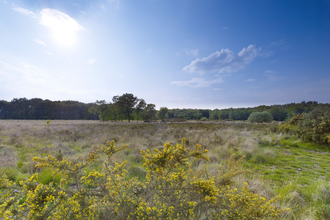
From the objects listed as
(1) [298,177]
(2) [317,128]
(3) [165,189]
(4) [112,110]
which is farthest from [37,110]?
(2) [317,128]

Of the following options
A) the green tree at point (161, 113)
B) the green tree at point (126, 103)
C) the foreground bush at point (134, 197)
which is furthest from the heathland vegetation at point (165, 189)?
the green tree at point (161, 113)

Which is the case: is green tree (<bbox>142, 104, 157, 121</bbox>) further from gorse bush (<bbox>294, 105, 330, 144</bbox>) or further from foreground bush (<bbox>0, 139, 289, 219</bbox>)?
foreground bush (<bbox>0, 139, 289, 219</bbox>)

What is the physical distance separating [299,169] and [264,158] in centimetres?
99

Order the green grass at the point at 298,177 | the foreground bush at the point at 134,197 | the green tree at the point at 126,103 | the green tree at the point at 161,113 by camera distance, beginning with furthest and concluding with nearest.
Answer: the green tree at the point at 161,113 → the green tree at the point at 126,103 → the green grass at the point at 298,177 → the foreground bush at the point at 134,197

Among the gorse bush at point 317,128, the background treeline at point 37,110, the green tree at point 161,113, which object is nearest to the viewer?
the gorse bush at point 317,128

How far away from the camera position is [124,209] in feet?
5.26

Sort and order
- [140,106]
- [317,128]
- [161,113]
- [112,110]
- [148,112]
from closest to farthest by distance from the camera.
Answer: [317,128]
[112,110]
[148,112]
[140,106]
[161,113]

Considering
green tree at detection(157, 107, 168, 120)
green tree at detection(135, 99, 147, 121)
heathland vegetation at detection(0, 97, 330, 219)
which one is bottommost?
heathland vegetation at detection(0, 97, 330, 219)

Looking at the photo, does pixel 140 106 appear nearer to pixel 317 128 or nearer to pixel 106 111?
pixel 106 111

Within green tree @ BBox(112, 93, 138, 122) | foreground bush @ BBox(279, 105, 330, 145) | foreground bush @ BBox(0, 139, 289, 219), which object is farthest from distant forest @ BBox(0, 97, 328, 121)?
foreground bush @ BBox(0, 139, 289, 219)

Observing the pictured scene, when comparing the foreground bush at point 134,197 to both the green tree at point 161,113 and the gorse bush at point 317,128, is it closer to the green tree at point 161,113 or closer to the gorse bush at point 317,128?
the gorse bush at point 317,128

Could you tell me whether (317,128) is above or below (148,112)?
below

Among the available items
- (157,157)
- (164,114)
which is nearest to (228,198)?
(157,157)

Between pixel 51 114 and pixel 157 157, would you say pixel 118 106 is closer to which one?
pixel 157 157
